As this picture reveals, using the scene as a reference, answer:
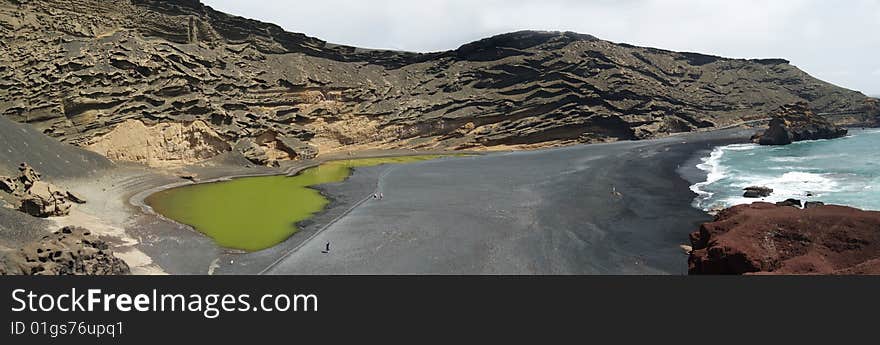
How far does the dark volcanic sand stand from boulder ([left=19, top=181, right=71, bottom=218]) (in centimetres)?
1006

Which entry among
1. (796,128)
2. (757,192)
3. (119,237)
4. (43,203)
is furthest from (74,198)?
(796,128)

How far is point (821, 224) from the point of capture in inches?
448

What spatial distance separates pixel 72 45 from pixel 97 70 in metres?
4.30

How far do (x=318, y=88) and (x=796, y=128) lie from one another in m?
65.0

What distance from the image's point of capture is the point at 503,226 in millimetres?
22609

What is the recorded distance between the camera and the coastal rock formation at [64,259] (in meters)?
13.1

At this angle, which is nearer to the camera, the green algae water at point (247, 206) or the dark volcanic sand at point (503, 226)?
the dark volcanic sand at point (503, 226)

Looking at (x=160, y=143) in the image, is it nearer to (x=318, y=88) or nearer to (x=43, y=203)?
(x=43, y=203)

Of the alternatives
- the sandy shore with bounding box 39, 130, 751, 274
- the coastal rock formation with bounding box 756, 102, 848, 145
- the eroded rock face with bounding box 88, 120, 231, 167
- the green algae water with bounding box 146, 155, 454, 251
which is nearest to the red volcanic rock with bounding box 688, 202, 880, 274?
the sandy shore with bounding box 39, 130, 751, 274

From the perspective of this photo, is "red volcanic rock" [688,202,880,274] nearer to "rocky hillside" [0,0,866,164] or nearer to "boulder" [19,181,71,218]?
"boulder" [19,181,71,218]

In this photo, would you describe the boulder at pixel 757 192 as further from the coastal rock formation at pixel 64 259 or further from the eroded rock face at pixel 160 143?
the eroded rock face at pixel 160 143

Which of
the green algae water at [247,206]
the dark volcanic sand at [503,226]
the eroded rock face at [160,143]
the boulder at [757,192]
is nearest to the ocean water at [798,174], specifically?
the boulder at [757,192]

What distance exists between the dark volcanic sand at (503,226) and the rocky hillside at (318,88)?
67.6 feet

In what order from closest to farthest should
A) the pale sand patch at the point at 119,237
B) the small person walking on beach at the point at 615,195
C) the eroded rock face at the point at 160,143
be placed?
the pale sand patch at the point at 119,237, the small person walking on beach at the point at 615,195, the eroded rock face at the point at 160,143
